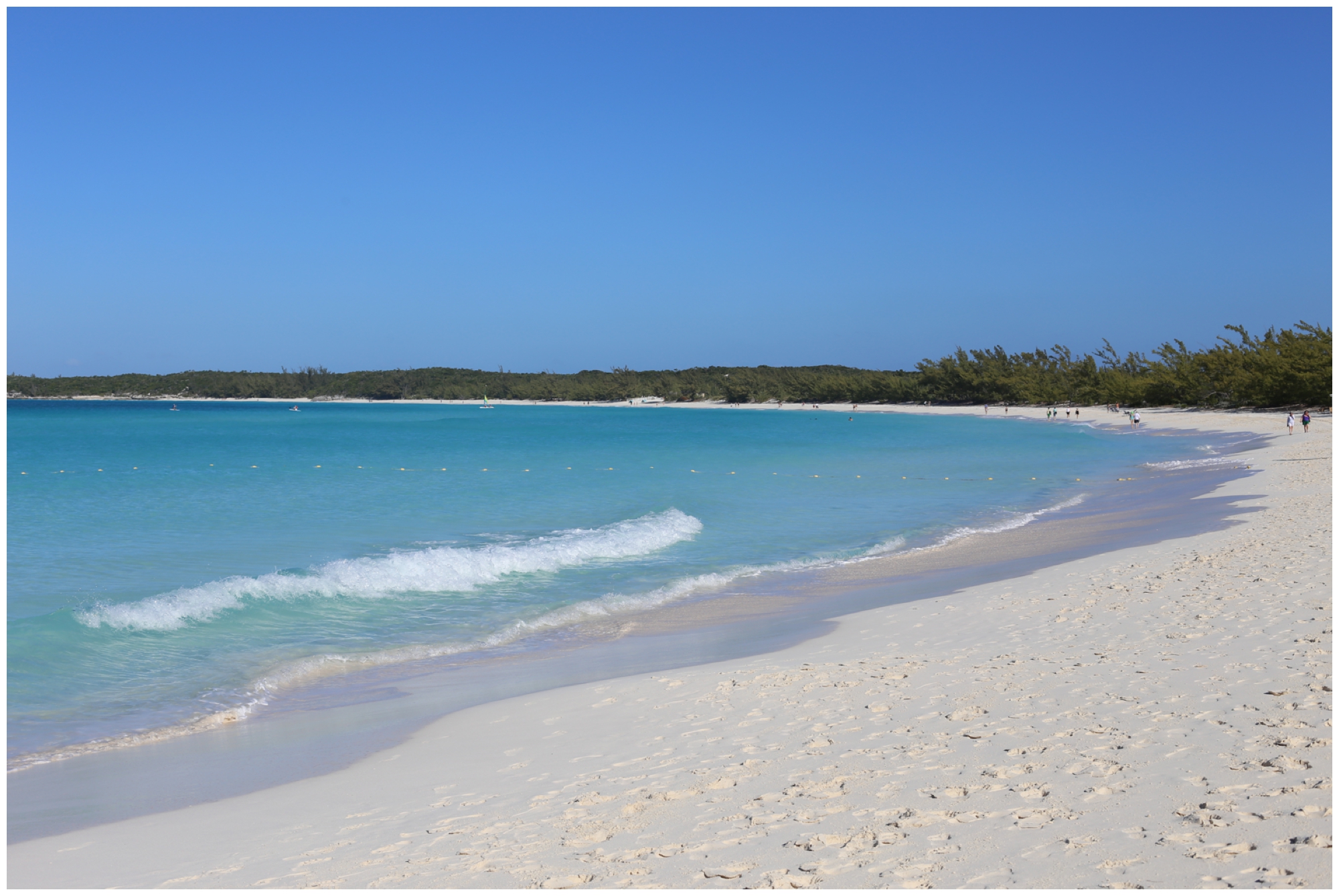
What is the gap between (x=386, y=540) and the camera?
18297 mm

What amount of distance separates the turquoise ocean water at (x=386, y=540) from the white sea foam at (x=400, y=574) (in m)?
0.05

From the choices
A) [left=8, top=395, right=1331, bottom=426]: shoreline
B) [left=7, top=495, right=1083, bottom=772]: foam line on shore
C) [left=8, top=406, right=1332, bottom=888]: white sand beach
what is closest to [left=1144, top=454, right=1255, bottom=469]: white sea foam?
[left=7, top=495, right=1083, bottom=772]: foam line on shore

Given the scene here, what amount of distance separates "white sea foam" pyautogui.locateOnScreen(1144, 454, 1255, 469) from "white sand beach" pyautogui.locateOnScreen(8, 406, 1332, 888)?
77.3ft

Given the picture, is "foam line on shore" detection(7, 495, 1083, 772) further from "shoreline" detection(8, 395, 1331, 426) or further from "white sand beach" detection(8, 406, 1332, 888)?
"shoreline" detection(8, 395, 1331, 426)

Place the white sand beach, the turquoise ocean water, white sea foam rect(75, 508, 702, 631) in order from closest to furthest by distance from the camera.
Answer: the white sand beach < the turquoise ocean water < white sea foam rect(75, 508, 702, 631)

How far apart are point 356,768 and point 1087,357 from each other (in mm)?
101276

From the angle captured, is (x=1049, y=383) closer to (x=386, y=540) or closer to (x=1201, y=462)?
(x=1201, y=462)

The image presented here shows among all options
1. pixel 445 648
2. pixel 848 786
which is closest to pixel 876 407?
pixel 445 648

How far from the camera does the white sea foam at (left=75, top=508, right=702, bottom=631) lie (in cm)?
1112

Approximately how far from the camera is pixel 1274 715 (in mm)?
5465

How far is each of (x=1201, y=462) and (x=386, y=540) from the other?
2569 centimetres

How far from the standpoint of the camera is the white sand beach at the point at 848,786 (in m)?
4.06

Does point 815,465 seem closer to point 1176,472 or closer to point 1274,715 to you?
point 1176,472

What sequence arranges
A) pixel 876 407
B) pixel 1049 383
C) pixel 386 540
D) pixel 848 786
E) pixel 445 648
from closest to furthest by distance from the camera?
pixel 848 786
pixel 445 648
pixel 386 540
pixel 1049 383
pixel 876 407
